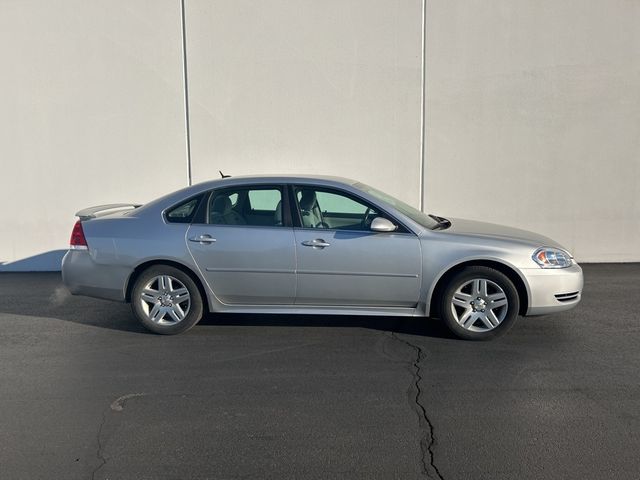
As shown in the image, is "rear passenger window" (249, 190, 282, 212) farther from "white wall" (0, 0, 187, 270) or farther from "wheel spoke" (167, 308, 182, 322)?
"white wall" (0, 0, 187, 270)

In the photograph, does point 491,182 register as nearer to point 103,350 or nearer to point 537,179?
point 537,179

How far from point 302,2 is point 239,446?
6915mm

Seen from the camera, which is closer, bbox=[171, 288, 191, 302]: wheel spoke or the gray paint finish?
the gray paint finish

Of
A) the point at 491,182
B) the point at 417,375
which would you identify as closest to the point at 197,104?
the point at 491,182

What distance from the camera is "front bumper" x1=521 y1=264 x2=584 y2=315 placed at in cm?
A: 566

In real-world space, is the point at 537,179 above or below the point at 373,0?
below

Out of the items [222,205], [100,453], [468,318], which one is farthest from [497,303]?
[100,453]

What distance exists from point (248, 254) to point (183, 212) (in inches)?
31.3

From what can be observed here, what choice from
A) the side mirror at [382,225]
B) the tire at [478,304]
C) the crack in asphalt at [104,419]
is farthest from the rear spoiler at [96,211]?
the tire at [478,304]

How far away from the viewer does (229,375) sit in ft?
16.5

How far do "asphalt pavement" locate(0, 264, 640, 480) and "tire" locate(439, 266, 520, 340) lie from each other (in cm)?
16

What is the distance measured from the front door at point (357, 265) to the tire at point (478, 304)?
1.08ft

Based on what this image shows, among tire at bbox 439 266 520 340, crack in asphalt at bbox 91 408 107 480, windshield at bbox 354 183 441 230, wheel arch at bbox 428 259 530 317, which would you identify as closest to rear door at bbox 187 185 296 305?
windshield at bbox 354 183 441 230

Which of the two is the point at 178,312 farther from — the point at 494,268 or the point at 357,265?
the point at 494,268
